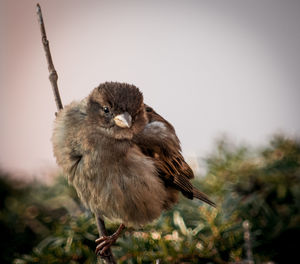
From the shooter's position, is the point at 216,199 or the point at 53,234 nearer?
the point at 53,234

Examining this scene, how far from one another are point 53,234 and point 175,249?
0.38 m

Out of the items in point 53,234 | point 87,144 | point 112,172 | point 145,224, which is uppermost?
point 87,144

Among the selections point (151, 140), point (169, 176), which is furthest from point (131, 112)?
point (169, 176)

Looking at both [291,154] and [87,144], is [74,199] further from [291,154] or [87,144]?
[291,154]

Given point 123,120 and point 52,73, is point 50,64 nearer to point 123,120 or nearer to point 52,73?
point 52,73

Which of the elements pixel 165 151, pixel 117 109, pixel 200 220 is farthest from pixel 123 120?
pixel 200 220

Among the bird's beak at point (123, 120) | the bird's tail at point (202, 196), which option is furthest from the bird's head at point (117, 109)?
Result: the bird's tail at point (202, 196)

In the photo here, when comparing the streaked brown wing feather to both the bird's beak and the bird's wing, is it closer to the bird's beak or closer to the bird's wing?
the bird's wing

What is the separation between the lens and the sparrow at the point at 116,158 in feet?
4.47

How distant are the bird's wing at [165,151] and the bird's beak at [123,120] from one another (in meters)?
0.10

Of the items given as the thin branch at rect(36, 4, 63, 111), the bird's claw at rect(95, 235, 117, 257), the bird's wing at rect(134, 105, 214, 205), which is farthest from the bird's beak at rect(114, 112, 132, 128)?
the bird's claw at rect(95, 235, 117, 257)

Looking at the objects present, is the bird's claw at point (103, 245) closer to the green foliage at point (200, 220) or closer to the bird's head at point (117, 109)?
the green foliage at point (200, 220)

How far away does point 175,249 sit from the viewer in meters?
1.04

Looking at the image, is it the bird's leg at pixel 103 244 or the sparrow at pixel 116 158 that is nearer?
the bird's leg at pixel 103 244
